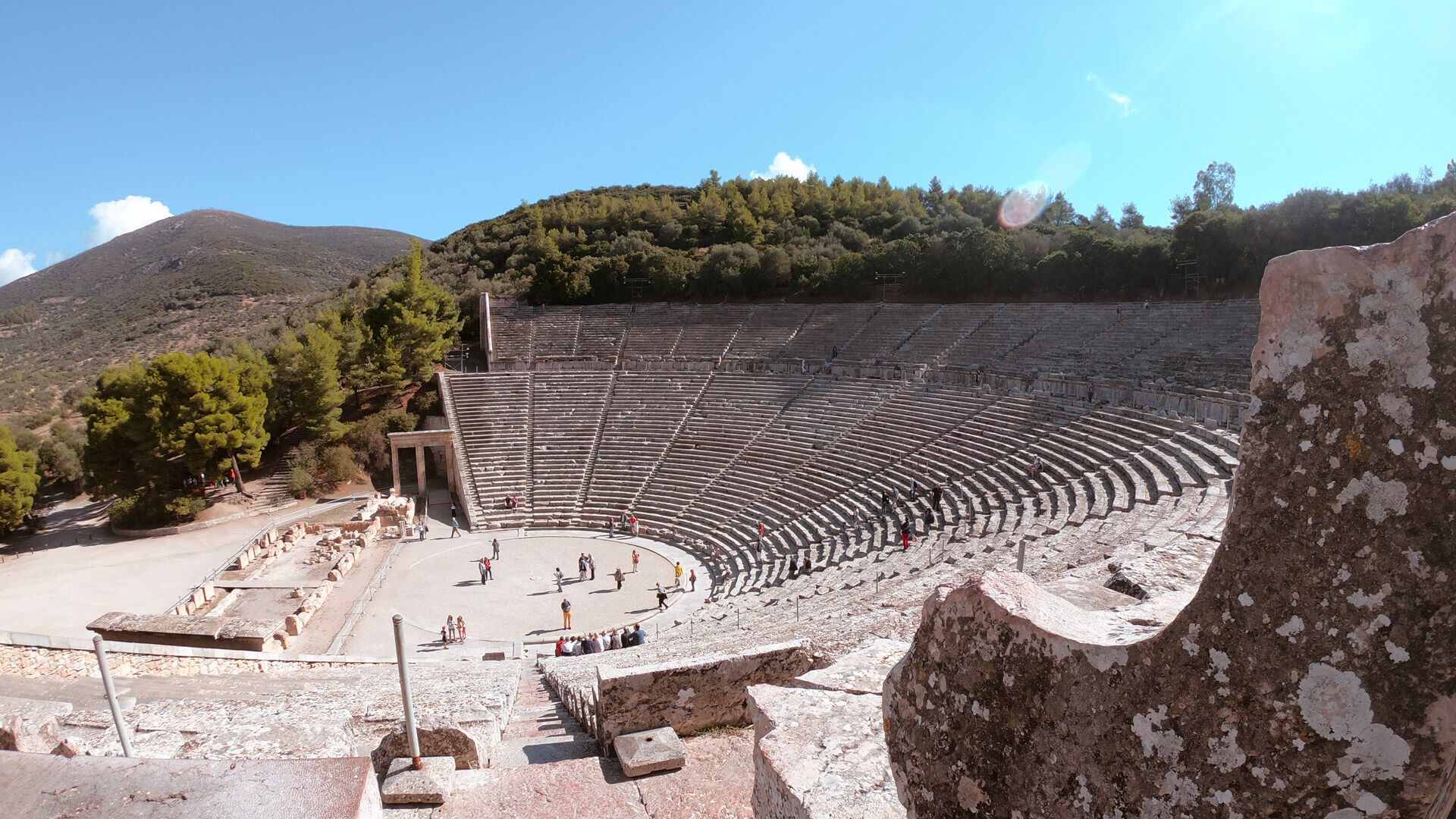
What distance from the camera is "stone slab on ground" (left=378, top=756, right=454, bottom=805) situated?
3.62 meters

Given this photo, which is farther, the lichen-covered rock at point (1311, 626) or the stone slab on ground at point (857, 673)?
the stone slab on ground at point (857, 673)

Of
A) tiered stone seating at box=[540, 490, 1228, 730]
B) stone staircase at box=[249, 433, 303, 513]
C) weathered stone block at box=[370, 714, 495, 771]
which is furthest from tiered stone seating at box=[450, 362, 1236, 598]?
weathered stone block at box=[370, 714, 495, 771]

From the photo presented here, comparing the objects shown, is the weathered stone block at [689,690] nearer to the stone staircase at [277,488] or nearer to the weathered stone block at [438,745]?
the weathered stone block at [438,745]

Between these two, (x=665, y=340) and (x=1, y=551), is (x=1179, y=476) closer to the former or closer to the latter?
(x=665, y=340)

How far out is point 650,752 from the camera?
4043 millimetres

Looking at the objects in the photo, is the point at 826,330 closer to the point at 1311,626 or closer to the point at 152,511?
the point at 152,511

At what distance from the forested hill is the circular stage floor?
18331mm

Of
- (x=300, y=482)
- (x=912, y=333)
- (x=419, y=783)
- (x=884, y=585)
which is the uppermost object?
(x=912, y=333)

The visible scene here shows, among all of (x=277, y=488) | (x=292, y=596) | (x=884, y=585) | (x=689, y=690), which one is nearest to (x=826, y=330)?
(x=884, y=585)

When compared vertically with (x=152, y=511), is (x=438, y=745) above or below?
above

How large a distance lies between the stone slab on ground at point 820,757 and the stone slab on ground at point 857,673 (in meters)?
0.09

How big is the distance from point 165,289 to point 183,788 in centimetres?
7407

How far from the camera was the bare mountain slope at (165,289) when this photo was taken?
4719 centimetres

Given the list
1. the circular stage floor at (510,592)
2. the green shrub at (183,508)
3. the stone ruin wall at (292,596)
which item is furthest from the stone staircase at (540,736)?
the green shrub at (183,508)
